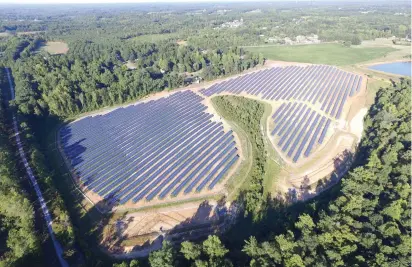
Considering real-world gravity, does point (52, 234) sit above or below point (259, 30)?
below

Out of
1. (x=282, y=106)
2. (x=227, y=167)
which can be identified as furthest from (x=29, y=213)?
(x=282, y=106)

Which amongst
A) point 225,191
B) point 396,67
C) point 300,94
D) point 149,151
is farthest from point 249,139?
point 396,67

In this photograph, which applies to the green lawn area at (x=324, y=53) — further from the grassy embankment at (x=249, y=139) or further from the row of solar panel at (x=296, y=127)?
the grassy embankment at (x=249, y=139)

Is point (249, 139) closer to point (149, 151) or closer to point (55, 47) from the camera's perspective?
point (149, 151)

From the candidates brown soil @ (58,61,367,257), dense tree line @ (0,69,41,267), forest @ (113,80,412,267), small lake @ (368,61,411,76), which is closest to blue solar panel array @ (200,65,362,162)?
brown soil @ (58,61,367,257)

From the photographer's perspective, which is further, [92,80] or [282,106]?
[92,80]

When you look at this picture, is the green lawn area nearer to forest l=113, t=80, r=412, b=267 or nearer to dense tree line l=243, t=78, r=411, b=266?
dense tree line l=243, t=78, r=411, b=266

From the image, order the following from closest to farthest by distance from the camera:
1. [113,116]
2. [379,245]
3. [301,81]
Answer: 1. [379,245]
2. [113,116]
3. [301,81]

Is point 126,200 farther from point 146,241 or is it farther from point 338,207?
point 338,207
